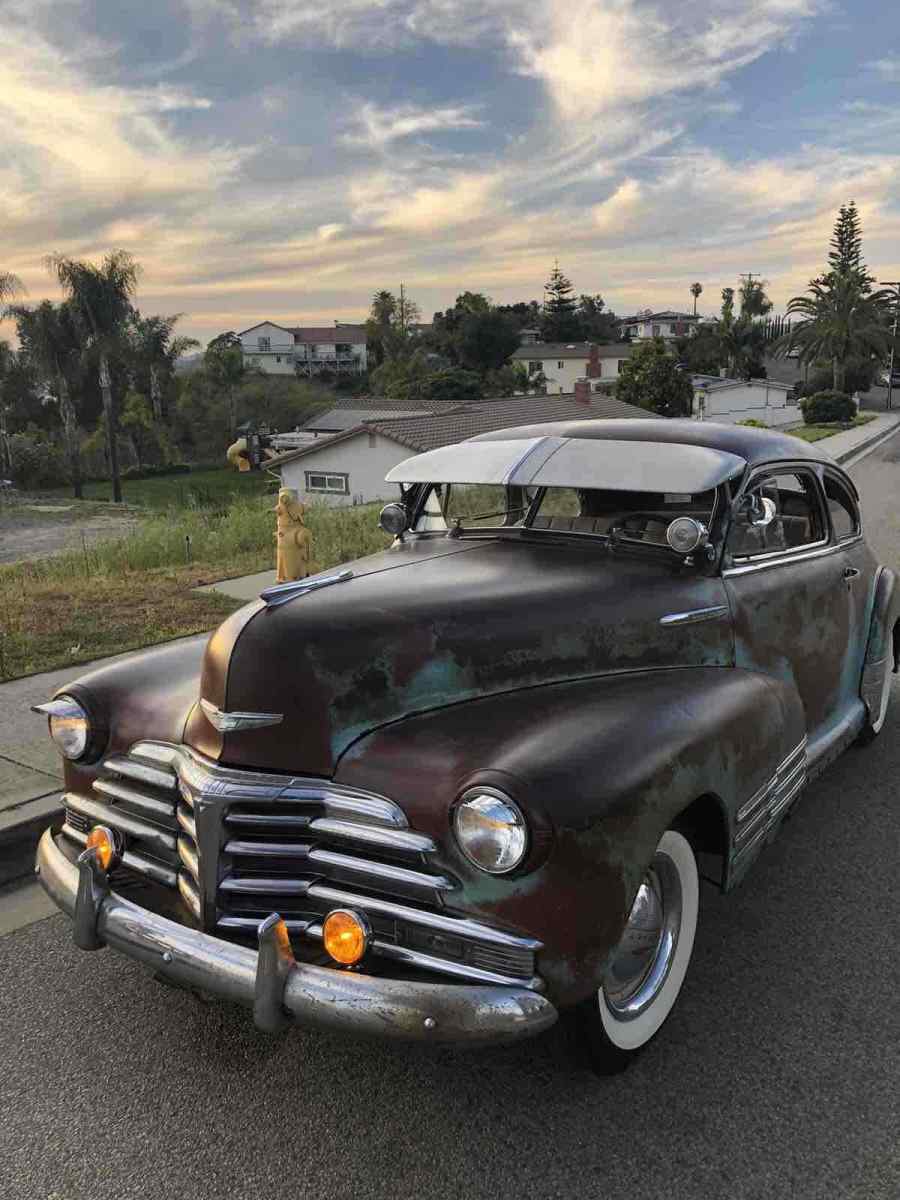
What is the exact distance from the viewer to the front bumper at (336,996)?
2.27 metres

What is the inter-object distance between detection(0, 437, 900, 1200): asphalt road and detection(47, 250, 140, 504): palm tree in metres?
52.7

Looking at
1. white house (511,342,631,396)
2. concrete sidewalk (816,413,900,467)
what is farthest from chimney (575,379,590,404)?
white house (511,342,631,396)

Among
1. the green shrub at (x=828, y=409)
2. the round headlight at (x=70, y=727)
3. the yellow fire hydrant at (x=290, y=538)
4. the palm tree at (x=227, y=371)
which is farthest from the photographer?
the palm tree at (x=227, y=371)

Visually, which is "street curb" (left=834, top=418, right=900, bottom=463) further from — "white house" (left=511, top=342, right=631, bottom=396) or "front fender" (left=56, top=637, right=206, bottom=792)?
"white house" (left=511, top=342, right=631, bottom=396)

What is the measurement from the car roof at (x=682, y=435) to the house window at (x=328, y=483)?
41257 millimetres

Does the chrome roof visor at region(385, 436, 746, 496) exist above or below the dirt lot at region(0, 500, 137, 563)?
above

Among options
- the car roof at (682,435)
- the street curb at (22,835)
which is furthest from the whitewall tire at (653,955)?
the street curb at (22,835)

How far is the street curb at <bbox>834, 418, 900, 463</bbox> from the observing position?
26172 millimetres

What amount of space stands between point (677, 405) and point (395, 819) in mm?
50092

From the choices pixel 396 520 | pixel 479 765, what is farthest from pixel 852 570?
pixel 479 765

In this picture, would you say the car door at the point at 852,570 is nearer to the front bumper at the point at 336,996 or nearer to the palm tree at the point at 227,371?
the front bumper at the point at 336,996

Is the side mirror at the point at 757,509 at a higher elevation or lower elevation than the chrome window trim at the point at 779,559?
higher

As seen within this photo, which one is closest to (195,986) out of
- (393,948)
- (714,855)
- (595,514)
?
(393,948)

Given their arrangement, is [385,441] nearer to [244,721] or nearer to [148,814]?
[148,814]
